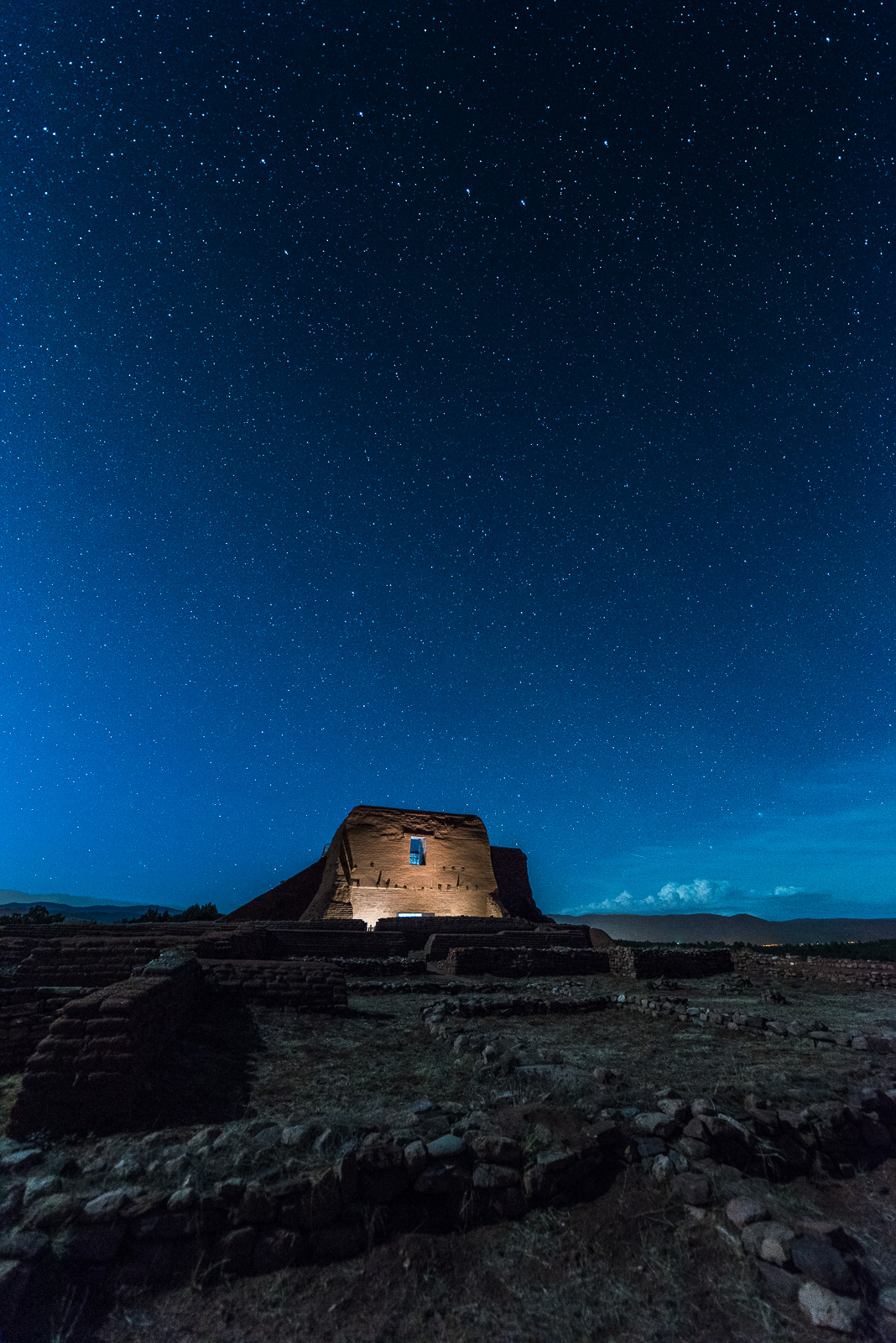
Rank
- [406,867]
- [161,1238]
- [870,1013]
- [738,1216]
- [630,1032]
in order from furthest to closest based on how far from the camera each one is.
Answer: [406,867], [870,1013], [630,1032], [738,1216], [161,1238]

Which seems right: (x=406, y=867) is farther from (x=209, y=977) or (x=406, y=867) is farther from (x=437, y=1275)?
(x=437, y=1275)

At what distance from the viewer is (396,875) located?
94.5ft

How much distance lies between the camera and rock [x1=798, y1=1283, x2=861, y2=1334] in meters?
2.96

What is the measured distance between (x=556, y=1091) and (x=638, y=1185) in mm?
1267

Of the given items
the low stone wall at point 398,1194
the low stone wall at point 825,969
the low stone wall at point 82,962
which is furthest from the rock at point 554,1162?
the low stone wall at point 825,969

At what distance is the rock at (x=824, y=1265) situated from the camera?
3195 millimetres

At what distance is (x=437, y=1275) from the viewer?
3.39 metres

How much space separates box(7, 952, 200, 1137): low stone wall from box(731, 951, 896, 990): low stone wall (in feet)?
65.0

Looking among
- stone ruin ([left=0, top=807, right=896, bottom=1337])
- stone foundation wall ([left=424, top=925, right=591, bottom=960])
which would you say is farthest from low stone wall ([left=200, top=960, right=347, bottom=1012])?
stone foundation wall ([left=424, top=925, right=591, bottom=960])

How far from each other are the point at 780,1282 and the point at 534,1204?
158 cm

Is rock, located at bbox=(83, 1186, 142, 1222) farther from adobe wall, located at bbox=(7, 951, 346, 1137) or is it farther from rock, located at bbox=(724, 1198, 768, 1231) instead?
rock, located at bbox=(724, 1198, 768, 1231)

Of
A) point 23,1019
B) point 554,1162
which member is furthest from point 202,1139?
point 23,1019

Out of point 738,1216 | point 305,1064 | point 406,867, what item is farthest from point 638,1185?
point 406,867

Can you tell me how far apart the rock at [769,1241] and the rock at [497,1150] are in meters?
1.54
